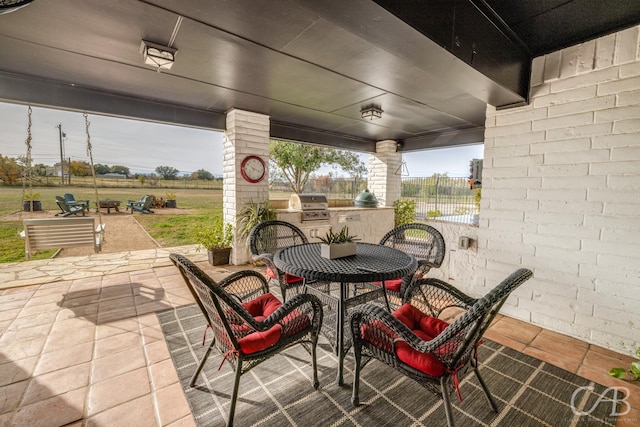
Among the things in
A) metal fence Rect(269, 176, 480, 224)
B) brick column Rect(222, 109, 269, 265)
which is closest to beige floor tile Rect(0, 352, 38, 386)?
brick column Rect(222, 109, 269, 265)

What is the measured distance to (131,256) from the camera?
15.9 feet

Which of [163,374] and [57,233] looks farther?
[57,233]

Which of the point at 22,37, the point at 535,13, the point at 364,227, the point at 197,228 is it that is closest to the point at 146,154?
the point at 197,228

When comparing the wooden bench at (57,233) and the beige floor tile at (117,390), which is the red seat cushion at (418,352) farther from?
the wooden bench at (57,233)

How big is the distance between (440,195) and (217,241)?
217 inches

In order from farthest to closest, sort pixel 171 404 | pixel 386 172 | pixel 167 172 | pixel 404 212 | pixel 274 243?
pixel 167 172 → pixel 386 172 → pixel 404 212 → pixel 274 243 → pixel 171 404

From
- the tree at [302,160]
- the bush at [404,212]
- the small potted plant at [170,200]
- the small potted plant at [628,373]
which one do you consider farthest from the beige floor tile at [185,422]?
the small potted plant at [170,200]

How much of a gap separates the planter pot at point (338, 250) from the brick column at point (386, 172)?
4567 millimetres

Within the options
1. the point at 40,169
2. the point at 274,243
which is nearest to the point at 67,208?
the point at 40,169

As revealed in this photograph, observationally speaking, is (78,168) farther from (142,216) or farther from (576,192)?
(576,192)

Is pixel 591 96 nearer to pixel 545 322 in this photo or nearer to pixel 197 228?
pixel 545 322

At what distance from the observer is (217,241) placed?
13.9ft

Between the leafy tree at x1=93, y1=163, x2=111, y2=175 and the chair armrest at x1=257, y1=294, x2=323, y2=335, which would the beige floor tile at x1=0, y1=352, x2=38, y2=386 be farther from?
the leafy tree at x1=93, y1=163, x2=111, y2=175

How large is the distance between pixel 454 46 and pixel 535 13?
79 cm
